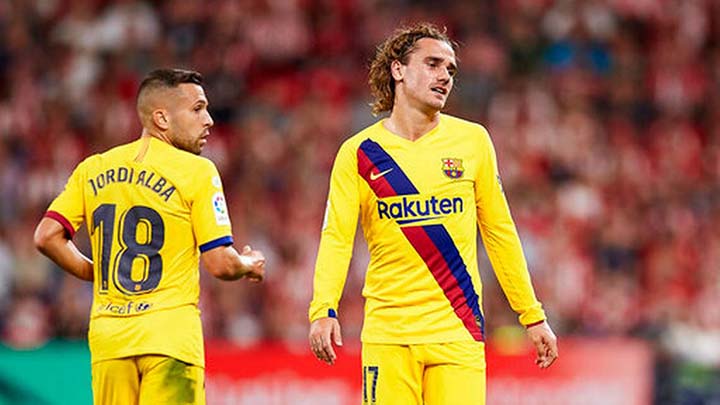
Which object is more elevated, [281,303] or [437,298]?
[281,303]

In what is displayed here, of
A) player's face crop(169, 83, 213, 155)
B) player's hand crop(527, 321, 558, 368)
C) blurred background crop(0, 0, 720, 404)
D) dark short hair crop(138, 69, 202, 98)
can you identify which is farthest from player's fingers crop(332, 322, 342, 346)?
blurred background crop(0, 0, 720, 404)

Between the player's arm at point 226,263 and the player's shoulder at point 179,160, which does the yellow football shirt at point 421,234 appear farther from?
the player's shoulder at point 179,160

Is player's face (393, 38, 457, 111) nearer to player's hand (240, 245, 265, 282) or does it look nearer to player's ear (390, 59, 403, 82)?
player's ear (390, 59, 403, 82)

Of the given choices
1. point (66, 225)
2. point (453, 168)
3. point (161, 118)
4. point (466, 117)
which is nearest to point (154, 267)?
point (66, 225)

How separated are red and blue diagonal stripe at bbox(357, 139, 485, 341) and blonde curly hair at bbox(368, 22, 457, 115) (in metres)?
0.52

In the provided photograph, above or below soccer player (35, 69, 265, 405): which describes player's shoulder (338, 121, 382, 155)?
above

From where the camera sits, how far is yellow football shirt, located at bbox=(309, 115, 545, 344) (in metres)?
7.46

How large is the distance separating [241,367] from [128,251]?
6027mm

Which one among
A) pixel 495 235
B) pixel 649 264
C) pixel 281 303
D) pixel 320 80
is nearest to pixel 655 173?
pixel 649 264

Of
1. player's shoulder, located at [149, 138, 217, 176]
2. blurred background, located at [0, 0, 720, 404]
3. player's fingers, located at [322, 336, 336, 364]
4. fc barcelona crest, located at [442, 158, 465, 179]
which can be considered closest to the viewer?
player's fingers, located at [322, 336, 336, 364]

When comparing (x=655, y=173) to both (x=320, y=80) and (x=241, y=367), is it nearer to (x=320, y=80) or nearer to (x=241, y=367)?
(x=320, y=80)

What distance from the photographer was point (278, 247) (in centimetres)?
1598

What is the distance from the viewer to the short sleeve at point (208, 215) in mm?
7297

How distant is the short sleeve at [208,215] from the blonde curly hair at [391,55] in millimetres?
1061
